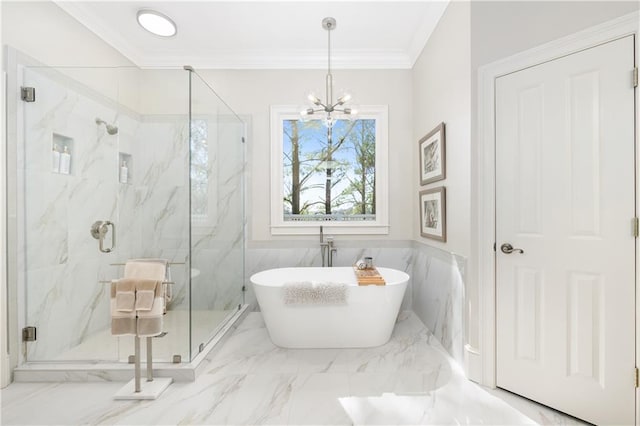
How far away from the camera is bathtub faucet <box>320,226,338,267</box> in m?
3.27

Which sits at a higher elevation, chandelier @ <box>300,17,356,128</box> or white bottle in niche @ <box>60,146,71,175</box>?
chandelier @ <box>300,17,356,128</box>

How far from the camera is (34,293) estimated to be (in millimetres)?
2115

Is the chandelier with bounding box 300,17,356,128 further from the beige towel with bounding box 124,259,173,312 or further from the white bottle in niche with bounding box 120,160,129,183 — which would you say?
the beige towel with bounding box 124,259,173,312

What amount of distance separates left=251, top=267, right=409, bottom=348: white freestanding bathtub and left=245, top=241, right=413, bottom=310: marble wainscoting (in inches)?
34.6

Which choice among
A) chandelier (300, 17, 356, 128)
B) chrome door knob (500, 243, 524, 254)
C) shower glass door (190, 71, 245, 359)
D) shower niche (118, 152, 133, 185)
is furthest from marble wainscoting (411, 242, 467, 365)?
shower niche (118, 152, 133, 185)

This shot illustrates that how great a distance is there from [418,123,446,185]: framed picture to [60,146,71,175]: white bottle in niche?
108 inches

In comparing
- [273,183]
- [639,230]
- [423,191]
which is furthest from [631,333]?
[273,183]

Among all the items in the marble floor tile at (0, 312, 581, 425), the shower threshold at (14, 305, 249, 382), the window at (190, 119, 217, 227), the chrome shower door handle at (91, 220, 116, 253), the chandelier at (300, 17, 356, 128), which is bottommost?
the marble floor tile at (0, 312, 581, 425)

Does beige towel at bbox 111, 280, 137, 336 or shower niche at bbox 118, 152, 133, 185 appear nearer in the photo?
beige towel at bbox 111, 280, 137, 336

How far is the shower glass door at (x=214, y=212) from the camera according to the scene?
233 cm

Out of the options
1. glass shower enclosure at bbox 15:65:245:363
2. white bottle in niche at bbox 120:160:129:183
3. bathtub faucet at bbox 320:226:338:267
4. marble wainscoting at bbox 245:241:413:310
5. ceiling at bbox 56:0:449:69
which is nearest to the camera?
glass shower enclosure at bbox 15:65:245:363

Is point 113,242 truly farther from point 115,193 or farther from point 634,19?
point 634,19

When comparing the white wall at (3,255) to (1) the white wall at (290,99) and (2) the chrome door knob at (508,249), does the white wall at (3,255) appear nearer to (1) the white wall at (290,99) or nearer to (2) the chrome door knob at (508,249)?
(1) the white wall at (290,99)

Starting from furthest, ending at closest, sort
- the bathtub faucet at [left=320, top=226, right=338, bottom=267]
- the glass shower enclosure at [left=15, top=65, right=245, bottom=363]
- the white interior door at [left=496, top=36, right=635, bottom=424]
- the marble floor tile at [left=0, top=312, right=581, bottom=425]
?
the bathtub faucet at [left=320, top=226, right=338, bottom=267]
the glass shower enclosure at [left=15, top=65, right=245, bottom=363]
the marble floor tile at [left=0, top=312, right=581, bottom=425]
the white interior door at [left=496, top=36, right=635, bottom=424]
